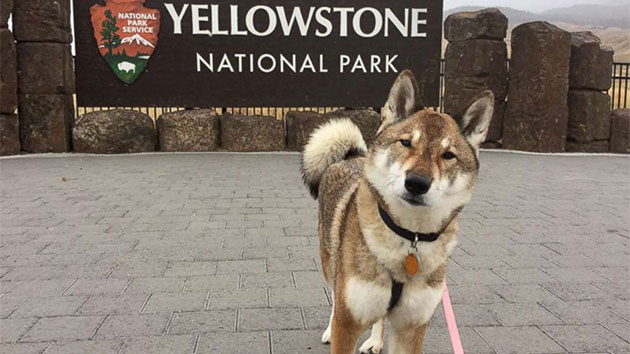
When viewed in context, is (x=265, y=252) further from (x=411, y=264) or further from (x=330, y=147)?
(x=411, y=264)

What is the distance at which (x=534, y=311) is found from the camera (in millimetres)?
3812

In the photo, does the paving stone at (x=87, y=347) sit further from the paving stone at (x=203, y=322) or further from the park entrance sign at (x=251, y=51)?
the park entrance sign at (x=251, y=51)

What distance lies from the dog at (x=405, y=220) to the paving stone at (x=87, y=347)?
1.47m

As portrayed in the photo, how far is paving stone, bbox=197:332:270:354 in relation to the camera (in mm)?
3201

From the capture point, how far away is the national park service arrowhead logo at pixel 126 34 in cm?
1149

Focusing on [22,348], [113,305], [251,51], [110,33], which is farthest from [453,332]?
[110,33]

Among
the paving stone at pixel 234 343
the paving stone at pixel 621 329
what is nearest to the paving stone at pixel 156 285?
the paving stone at pixel 234 343

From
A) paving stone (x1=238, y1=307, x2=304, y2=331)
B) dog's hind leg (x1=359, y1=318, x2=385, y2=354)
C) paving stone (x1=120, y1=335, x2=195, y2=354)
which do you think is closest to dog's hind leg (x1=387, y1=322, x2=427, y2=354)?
dog's hind leg (x1=359, y1=318, x2=385, y2=354)

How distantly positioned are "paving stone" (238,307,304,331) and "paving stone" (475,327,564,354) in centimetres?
128

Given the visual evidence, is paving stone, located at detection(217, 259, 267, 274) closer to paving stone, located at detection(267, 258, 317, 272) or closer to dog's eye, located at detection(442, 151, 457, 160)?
paving stone, located at detection(267, 258, 317, 272)

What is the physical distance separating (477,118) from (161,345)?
2.39 meters

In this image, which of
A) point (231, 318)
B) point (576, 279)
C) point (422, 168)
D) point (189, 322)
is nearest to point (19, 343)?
point (189, 322)

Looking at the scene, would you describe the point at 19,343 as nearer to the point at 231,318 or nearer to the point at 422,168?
the point at 231,318

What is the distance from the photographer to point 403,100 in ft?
9.46
